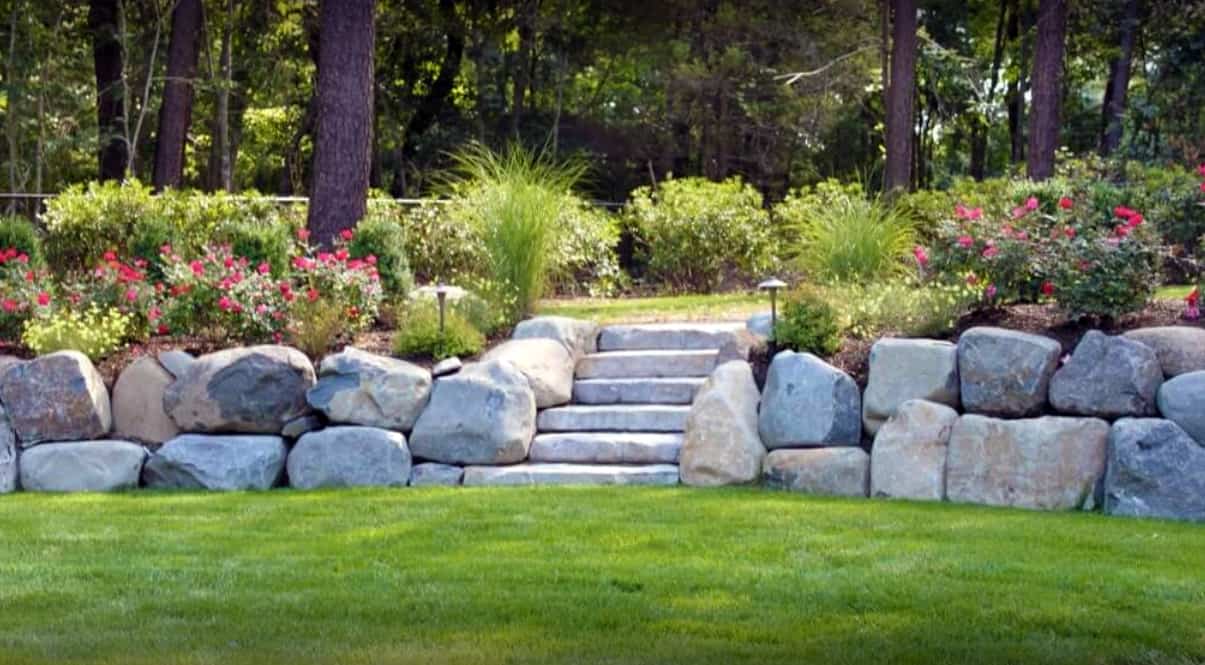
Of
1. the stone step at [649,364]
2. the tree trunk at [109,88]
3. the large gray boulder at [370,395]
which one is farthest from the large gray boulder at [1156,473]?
the tree trunk at [109,88]

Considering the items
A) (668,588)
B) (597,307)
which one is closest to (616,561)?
→ (668,588)

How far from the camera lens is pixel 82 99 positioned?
75.4 ft

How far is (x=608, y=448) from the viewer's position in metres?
9.02

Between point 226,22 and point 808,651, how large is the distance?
1993 cm

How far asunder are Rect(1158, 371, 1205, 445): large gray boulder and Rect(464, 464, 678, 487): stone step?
9.12 ft

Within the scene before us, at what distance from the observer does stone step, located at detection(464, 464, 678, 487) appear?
8.66m

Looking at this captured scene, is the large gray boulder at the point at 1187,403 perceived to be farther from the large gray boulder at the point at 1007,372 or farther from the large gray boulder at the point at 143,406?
the large gray boulder at the point at 143,406

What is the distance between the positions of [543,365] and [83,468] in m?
2.95

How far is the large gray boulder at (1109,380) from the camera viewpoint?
7.99 m

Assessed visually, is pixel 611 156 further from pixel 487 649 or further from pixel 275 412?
pixel 487 649

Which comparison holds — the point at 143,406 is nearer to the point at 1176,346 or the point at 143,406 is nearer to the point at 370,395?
the point at 370,395

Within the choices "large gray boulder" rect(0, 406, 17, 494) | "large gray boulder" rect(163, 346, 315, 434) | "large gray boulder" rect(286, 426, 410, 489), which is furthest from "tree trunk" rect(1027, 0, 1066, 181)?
"large gray boulder" rect(0, 406, 17, 494)

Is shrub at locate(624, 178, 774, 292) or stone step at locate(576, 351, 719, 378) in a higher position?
shrub at locate(624, 178, 774, 292)

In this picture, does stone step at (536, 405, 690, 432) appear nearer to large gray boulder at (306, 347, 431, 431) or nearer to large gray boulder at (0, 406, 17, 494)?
large gray boulder at (306, 347, 431, 431)
